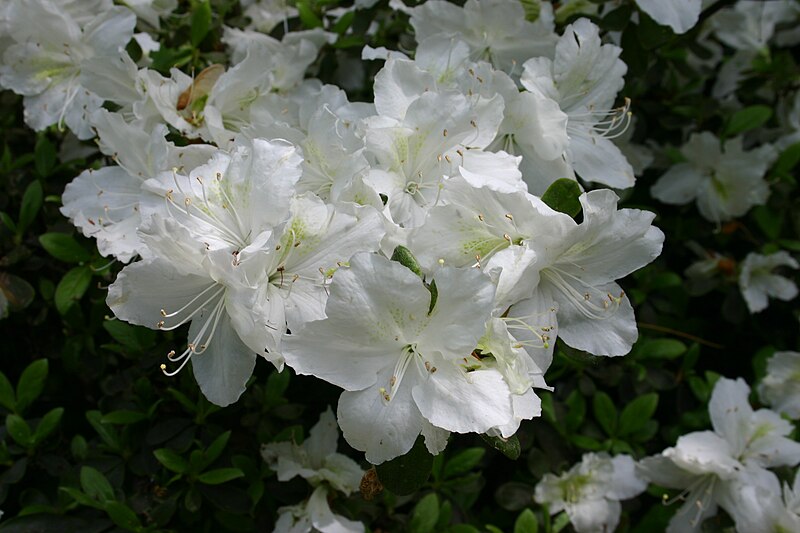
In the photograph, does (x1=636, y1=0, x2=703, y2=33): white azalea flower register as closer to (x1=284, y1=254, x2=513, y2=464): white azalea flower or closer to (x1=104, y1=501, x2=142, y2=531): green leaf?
(x1=284, y1=254, x2=513, y2=464): white azalea flower

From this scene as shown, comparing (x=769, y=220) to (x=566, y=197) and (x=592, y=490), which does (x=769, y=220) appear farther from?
(x=566, y=197)

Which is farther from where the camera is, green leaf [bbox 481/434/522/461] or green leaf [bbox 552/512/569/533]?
green leaf [bbox 552/512/569/533]

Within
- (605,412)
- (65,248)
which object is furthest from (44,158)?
(605,412)

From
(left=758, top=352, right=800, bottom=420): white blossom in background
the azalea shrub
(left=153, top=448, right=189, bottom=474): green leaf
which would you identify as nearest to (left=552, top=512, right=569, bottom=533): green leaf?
the azalea shrub

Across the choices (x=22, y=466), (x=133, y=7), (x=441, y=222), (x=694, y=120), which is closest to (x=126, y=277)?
(x=441, y=222)

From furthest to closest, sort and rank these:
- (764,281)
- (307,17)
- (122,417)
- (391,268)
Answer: (764,281)
(307,17)
(122,417)
(391,268)

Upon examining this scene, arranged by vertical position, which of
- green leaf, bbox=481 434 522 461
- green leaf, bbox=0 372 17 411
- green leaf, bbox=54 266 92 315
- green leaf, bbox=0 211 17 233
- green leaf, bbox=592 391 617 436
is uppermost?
green leaf, bbox=481 434 522 461

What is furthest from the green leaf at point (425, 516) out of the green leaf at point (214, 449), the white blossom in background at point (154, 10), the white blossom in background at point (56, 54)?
the white blossom in background at point (154, 10)
